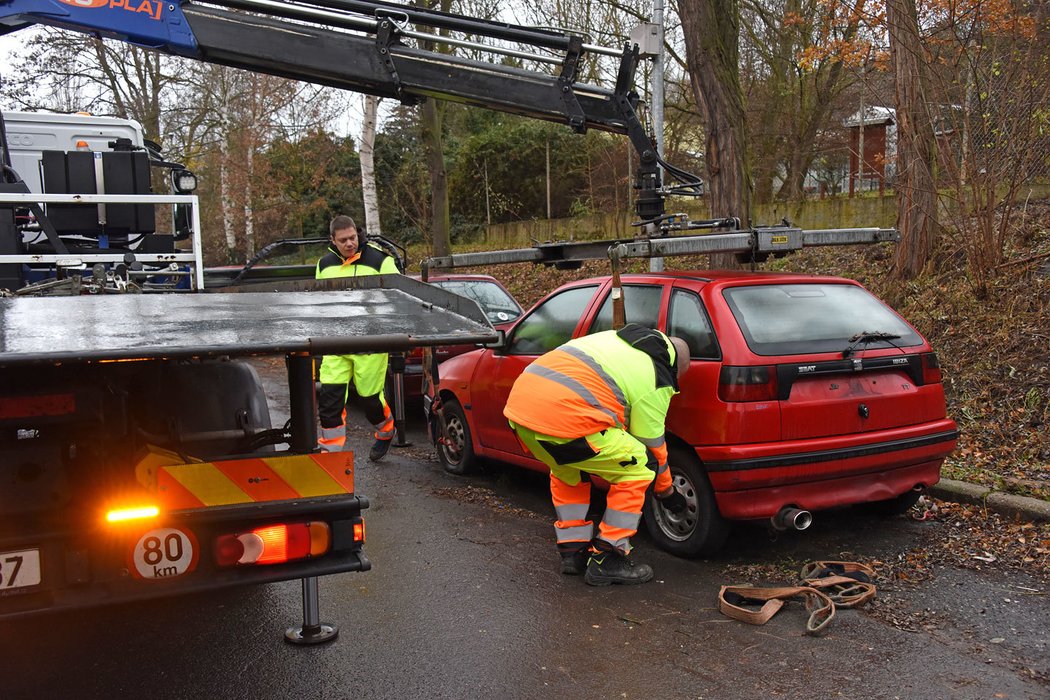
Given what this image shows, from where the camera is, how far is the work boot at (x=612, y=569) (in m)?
4.51

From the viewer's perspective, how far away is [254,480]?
331cm

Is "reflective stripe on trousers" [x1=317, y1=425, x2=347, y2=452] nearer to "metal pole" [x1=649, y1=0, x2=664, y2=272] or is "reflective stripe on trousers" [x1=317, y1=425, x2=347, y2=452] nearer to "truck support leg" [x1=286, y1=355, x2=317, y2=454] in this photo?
"truck support leg" [x1=286, y1=355, x2=317, y2=454]

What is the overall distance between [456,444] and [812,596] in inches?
135

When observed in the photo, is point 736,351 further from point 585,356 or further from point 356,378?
point 356,378

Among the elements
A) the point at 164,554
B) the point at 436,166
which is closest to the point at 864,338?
the point at 164,554

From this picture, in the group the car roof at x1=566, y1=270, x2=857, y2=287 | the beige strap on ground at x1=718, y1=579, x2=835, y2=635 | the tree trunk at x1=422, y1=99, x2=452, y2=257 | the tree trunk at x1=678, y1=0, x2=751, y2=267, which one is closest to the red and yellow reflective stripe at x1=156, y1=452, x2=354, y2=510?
the beige strap on ground at x1=718, y1=579, x2=835, y2=635

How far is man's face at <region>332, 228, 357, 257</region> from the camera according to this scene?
6.54 meters

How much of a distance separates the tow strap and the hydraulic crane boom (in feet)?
9.38

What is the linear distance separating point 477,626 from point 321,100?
2435 centimetres

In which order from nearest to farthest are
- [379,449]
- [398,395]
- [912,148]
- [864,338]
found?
[864,338] < [398,395] < [379,449] < [912,148]

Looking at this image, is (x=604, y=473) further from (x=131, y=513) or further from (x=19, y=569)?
(x=19, y=569)

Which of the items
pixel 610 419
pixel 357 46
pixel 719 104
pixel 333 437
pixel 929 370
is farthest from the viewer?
pixel 719 104

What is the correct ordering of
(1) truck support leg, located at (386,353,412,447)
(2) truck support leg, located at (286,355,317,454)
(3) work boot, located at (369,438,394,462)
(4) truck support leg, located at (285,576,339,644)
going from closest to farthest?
(2) truck support leg, located at (286,355,317,454)
(4) truck support leg, located at (285,576,339,644)
(1) truck support leg, located at (386,353,412,447)
(3) work boot, located at (369,438,394,462)

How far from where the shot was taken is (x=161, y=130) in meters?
28.8
